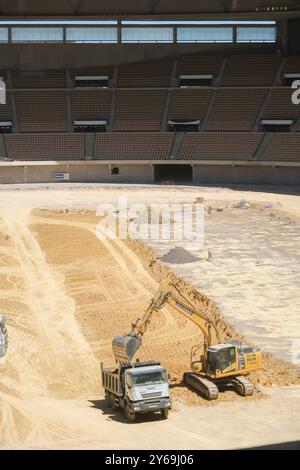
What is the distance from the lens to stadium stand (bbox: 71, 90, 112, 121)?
6888 cm

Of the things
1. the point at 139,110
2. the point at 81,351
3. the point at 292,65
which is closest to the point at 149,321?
the point at 81,351

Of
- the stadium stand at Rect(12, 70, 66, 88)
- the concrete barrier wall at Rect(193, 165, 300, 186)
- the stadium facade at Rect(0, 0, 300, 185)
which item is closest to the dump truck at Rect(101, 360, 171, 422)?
the stadium facade at Rect(0, 0, 300, 185)

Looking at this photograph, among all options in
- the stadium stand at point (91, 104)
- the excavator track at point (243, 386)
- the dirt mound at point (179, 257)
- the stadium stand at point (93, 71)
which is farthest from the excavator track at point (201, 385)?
the stadium stand at point (93, 71)

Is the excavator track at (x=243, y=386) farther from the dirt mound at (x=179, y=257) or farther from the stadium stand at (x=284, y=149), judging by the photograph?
the stadium stand at (x=284, y=149)

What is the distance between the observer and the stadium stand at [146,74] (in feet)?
233

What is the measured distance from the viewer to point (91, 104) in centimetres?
6969

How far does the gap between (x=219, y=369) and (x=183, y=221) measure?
1028 inches

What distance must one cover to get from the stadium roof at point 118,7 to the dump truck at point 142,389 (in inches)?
2050

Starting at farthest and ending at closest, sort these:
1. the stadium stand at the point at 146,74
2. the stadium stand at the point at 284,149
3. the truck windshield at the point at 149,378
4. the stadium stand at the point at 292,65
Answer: the stadium stand at the point at 146,74 < the stadium stand at the point at 292,65 < the stadium stand at the point at 284,149 < the truck windshield at the point at 149,378

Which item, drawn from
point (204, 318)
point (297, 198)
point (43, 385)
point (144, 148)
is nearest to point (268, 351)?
point (204, 318)

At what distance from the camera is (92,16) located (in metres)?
69.3

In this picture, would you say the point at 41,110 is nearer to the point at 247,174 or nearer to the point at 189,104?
the point at 189,104

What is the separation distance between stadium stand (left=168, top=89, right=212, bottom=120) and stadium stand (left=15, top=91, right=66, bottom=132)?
340 inches

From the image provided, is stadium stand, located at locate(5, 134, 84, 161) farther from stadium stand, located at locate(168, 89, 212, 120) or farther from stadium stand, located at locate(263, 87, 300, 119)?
stadium stand, located at locate(263, 87, 300, 119)
